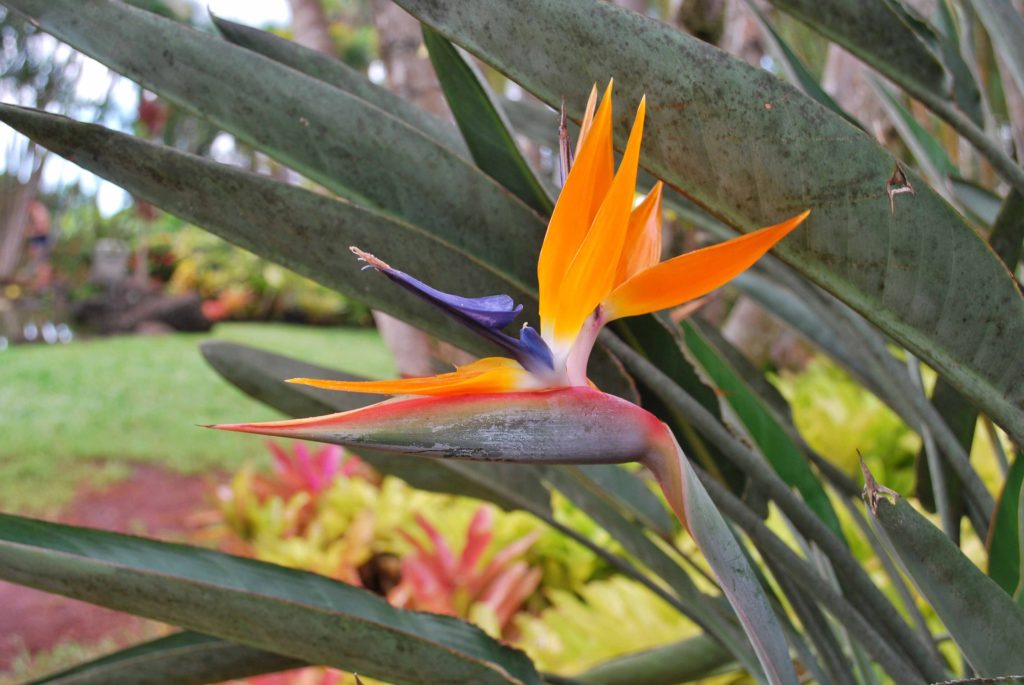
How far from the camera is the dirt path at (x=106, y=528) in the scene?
7.07 feet

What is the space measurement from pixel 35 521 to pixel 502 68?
329 mm

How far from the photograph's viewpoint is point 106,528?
149 centimetres

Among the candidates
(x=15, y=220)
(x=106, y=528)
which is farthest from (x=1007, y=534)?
(x=15, y=220)

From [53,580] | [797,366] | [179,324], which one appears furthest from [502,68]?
[179,324]

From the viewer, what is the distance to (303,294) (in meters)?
8.12

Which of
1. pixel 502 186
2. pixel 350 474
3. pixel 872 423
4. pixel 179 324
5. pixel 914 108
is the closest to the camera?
pixel 502 186

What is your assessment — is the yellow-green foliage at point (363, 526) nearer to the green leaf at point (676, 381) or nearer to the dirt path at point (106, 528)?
the dirt path at point (106, 528)

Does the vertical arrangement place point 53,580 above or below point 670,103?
below

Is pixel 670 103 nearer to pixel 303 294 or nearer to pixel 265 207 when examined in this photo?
pixel 265 207

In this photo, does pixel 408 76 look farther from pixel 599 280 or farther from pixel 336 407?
pixel 599 280

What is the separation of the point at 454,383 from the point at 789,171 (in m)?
0.17

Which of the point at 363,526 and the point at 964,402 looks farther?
the point at 363,526

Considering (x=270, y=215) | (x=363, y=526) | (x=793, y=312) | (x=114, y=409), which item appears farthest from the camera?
(x=114, y=409)

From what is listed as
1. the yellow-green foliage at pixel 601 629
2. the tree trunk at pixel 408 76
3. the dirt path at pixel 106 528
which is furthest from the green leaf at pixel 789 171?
the dirt path at pixel 106 528
